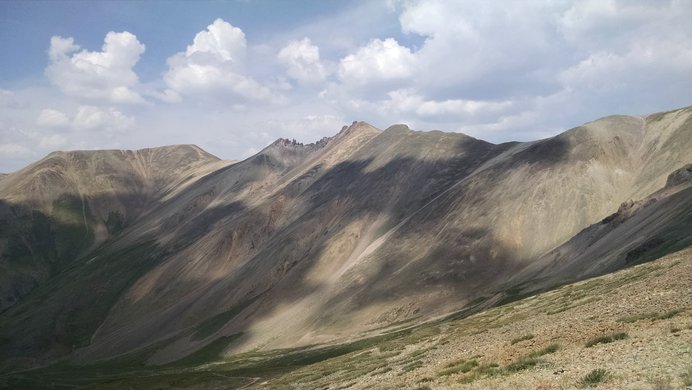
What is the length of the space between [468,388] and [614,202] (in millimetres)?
123801

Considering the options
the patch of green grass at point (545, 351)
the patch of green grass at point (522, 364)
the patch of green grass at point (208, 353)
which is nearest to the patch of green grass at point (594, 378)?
the patch of green grass at point (522, 364)

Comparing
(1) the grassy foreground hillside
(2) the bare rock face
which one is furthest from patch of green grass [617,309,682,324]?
(2) the bare rock face

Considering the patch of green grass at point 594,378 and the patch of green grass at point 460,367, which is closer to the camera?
the patch of green grass at point 594,378

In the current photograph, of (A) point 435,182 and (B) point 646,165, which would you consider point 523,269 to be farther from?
(A) point 435,182

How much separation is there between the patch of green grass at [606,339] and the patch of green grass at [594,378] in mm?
4571

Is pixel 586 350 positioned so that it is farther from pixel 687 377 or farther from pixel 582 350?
pixel 687 377

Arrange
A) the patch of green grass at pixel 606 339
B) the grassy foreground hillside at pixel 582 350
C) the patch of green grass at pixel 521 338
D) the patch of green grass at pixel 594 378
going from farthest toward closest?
1. the patch of green grass at pixel 521 338
2. the patch of green grass at pixel 606 339
3. the grassy foreground hillside at pixel 582 350
4. the patch of green grass at pixel 594 378

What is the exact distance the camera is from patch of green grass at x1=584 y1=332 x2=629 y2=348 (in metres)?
22.5

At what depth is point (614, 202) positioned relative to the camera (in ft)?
419

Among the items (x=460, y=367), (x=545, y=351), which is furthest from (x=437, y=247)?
(x=545, y=351)

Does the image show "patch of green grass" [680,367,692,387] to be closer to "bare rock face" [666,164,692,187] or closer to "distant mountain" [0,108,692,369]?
"distant mountain" [0,108,692,369]

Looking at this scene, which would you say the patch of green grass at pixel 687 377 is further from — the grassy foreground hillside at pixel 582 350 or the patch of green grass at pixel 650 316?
the patch of green grass at pixel 650 316

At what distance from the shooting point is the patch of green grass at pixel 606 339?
2245 centimetres

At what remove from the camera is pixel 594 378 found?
1800cm
